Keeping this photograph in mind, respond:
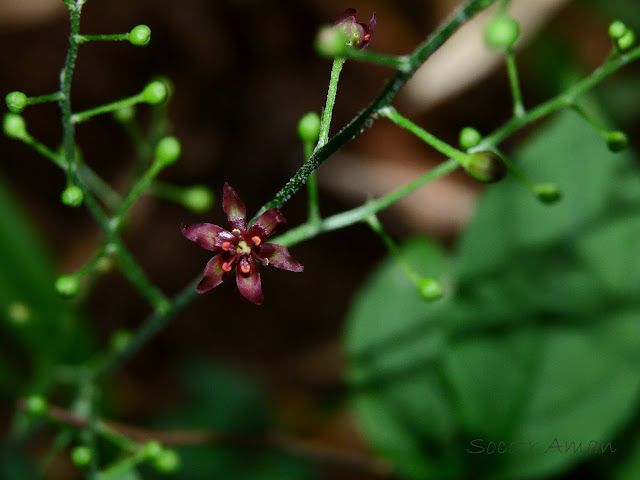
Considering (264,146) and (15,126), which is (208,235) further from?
(264,146)

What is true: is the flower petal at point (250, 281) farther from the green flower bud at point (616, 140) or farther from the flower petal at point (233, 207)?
the green flower bud at point (616, 140)

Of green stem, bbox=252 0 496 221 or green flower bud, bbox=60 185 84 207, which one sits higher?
green flower bud, bbox=60 185 84 207

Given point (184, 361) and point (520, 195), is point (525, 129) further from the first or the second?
point (184, 361)

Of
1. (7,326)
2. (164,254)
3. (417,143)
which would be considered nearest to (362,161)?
(417,143)

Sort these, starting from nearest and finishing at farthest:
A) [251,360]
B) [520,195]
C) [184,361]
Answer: [520,195]
[184,361]
[251,360]

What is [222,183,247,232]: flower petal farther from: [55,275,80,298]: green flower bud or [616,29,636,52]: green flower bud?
[616,29,636,52]: green flower bud

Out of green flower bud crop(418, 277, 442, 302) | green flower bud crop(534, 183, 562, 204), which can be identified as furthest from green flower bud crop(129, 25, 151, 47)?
green flower bud crop(534, 183, 562, 204)
